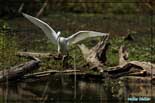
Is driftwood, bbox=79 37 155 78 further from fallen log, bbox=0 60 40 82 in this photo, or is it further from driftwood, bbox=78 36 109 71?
fallen log, bbox=0 60 40 82

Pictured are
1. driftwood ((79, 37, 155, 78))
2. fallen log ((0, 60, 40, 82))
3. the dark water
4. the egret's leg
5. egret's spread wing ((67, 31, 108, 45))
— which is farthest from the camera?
the egret's leg

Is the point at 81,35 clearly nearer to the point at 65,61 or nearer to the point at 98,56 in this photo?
the point at 98,56

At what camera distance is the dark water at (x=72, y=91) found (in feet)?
34.1

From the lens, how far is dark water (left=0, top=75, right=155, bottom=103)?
10.4m

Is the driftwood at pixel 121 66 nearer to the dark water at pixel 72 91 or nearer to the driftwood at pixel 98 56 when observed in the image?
the driftwood at pixel 98 56

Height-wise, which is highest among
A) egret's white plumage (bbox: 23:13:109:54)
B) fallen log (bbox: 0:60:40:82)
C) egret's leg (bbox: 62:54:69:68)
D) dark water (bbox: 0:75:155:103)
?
egret's white plumage (bbox: 23:13:109:54)

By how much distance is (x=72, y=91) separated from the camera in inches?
443

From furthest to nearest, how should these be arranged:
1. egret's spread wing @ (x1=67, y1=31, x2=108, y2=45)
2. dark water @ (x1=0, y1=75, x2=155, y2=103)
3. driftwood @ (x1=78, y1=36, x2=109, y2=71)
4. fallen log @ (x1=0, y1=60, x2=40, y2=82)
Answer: driftwood @ (x1=78, y1=36, x2=109, y2=71) < egret's spread wing @ (x1=67, y1=31, x2=108, y2=45) < fallen log @ (x1=0, y1=60, x2=40, y2=82) < dark water @ (x1=0, y1=75, x2=155, y2=103)

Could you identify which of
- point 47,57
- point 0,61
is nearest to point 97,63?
point 47,57

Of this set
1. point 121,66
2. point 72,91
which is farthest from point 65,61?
point 72,91

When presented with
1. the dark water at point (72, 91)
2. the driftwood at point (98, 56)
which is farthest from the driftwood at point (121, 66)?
the dark water at point (72, 91)

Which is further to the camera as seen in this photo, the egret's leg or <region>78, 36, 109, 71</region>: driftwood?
the egret's leg

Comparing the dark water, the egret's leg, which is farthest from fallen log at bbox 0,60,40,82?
the egret's leg

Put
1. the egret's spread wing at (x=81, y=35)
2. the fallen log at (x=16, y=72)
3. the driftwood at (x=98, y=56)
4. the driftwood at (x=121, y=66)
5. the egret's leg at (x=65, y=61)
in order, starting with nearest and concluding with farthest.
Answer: the fallen log at (x=16, y=72) → the driftwood at (x=121, y=66) → the egret's spread wing at (x=81, y=35) → the driftwood at (x=98, y=56) → the egret's leg at (x=65, y=61)
